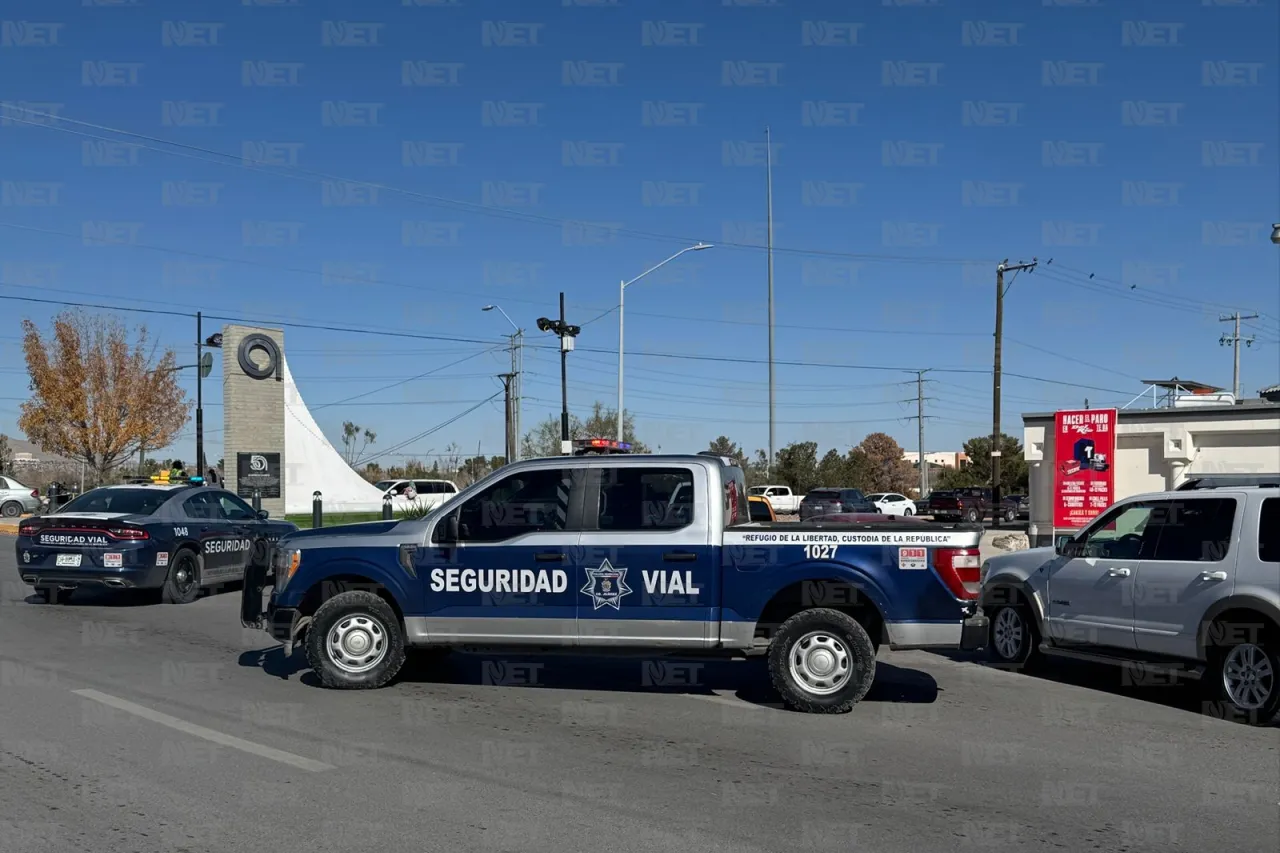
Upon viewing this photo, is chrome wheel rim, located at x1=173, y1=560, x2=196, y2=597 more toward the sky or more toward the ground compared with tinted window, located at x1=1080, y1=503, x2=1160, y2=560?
more toward the ground

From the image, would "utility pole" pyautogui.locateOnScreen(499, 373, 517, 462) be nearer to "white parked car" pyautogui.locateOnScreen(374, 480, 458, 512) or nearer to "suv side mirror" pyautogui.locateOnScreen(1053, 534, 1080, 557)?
"white parked car" pyautogui.locateOnScreen(374, 480, 458, 512)

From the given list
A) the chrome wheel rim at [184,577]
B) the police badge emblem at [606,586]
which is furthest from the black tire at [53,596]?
the police badge emblem at [606,586]

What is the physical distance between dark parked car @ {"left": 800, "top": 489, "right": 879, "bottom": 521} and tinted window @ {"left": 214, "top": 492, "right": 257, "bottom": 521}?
975 inches

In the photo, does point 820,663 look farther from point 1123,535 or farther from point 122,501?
point 122,501

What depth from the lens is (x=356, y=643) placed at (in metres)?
8.57

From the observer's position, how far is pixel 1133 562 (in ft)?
29.1

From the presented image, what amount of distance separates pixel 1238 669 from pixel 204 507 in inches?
489

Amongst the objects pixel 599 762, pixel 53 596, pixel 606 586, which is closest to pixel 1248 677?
pixel 606 586

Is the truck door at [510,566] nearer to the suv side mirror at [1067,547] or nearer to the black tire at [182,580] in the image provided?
the suv side mirror at [1067,547]

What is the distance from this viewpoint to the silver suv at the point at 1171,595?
7.92m

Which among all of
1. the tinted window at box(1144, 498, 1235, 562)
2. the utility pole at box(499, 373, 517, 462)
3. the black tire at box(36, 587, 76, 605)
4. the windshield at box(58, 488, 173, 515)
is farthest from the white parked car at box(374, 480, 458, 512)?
the tinted window at box(1144, 498, 1235, 562)

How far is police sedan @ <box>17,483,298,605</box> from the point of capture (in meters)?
13.1

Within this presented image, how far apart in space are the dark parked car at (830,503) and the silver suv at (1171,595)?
2760cm

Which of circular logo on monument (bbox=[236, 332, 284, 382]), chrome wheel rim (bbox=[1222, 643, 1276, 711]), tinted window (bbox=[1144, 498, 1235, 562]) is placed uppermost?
circular logo on monument (bbox=[236, 332, 284, 382])
